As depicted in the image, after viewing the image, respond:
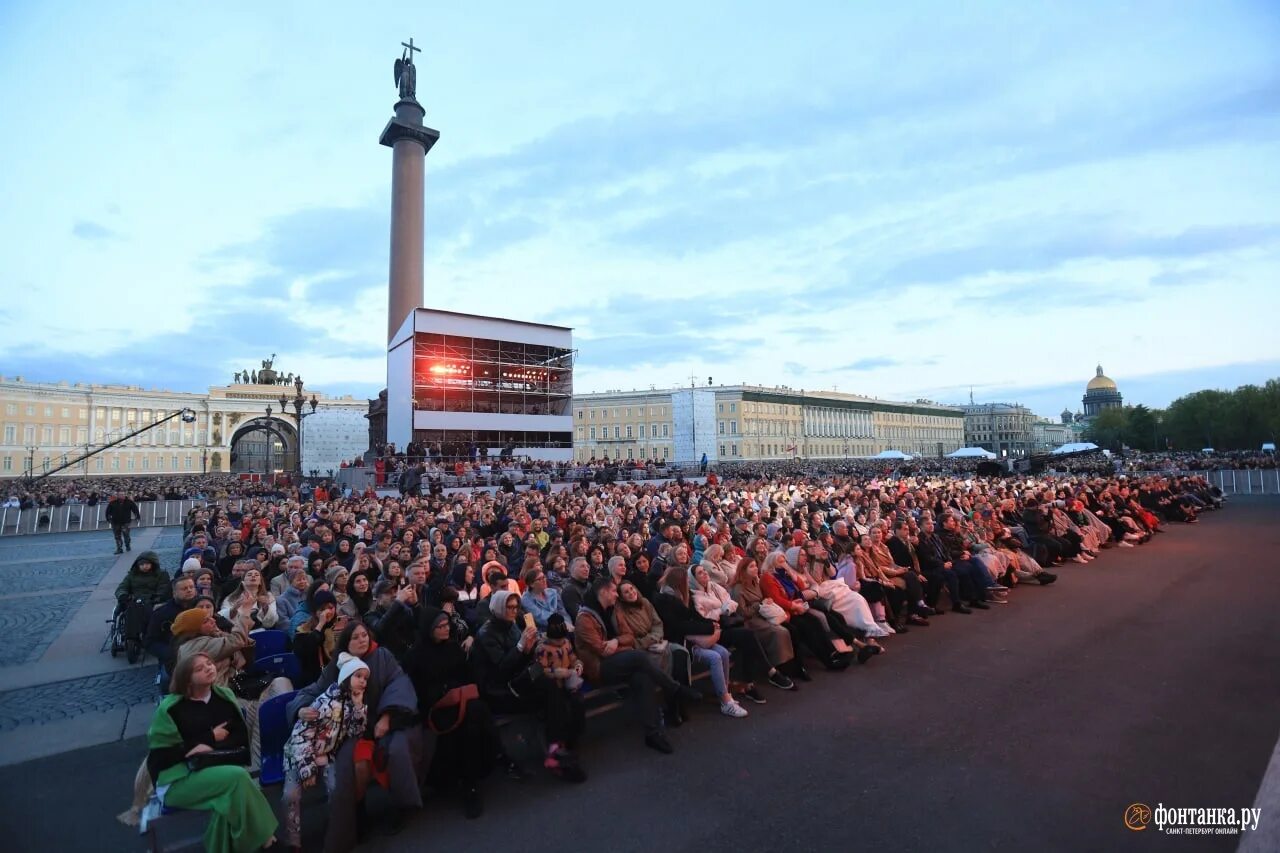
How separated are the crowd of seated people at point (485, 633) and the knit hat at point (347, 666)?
0.6 inches

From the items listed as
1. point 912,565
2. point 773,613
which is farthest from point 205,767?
point 912,565

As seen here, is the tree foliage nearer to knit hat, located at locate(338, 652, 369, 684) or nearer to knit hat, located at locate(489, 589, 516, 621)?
knit hat, located at locate(489, 589, 516, 621)

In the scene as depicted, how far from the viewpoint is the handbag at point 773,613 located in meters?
6.62

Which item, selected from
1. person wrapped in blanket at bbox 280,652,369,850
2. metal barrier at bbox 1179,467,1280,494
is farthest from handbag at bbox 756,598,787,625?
metal barrier at bbox 1179,467,1280,494

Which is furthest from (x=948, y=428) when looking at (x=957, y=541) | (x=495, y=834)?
(x=495, y=834)

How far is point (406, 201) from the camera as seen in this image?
4769 cm

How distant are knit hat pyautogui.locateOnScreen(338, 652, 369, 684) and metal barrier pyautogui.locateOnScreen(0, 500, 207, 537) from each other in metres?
22.8

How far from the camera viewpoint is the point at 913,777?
4.34 m

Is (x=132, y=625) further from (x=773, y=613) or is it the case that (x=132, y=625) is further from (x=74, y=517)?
(x=74, y=517)

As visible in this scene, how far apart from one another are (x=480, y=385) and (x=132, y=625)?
3713 centimetres

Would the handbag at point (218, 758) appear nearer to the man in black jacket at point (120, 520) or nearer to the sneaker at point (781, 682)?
the sneaker at point (781, 682)

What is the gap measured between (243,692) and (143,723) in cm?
133

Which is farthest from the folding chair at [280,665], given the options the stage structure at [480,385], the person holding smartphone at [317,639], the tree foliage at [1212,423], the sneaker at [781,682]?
the tree foliage at [1212,423]

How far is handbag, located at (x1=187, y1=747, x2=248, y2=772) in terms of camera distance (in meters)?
3.58
